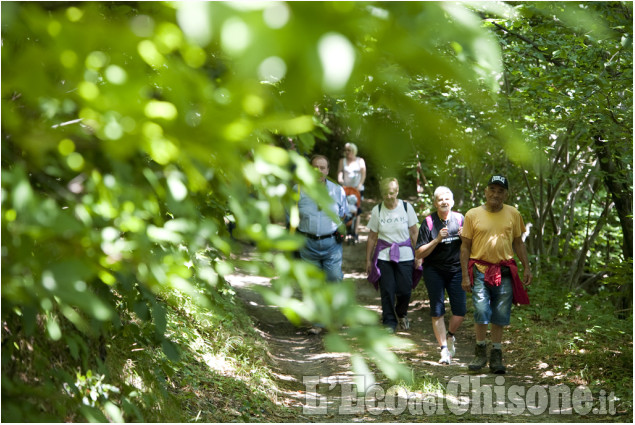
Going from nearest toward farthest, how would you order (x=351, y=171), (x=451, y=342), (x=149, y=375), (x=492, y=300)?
(x=149, y=375) → (x=492, y=300) → (x=451, y=342) → (x=351, y=171)

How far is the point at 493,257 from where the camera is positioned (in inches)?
278

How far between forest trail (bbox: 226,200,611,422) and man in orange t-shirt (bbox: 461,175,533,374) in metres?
0.68

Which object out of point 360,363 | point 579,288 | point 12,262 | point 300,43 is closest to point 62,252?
point 12,262

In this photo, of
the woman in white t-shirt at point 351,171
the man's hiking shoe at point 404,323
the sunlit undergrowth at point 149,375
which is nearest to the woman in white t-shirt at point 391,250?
the man's hiking shoe at point 404,323

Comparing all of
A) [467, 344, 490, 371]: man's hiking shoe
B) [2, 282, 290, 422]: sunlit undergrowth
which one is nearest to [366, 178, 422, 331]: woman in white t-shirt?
[467, 344, 490, 371]: man's hiking shoe

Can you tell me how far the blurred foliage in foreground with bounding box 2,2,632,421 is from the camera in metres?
1.28

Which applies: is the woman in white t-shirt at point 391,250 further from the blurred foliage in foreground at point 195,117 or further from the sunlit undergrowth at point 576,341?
the blurred foliage in foreground at point 195,117

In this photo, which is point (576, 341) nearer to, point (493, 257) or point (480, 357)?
point (480, 357)

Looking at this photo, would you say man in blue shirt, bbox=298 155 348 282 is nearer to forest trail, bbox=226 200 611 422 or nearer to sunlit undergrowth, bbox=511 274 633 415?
forest trail, bbox=226 200 611 422

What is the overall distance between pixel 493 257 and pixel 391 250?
4.69 ft

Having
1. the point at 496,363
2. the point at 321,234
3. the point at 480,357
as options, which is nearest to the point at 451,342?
the point at 480,357

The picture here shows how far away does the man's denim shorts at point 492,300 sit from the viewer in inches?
281

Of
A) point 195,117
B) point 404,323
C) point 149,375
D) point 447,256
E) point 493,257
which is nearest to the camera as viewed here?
point 195,117

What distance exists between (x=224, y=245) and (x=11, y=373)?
4.72 ft
